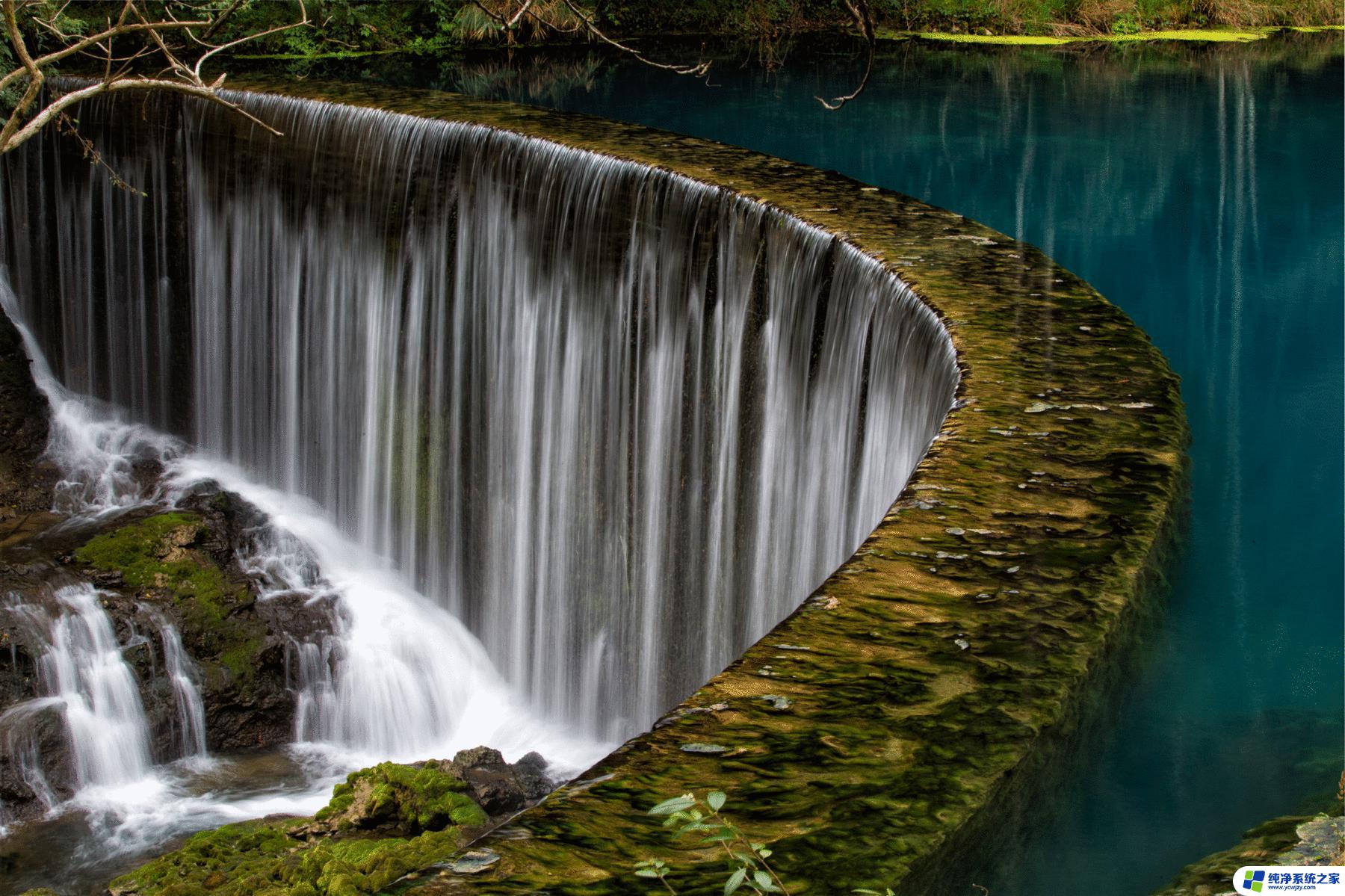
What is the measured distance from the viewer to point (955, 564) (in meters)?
4.31

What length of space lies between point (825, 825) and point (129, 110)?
11495 mm

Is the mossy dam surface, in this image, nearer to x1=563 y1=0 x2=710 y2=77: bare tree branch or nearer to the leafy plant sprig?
the leafy plant sprig

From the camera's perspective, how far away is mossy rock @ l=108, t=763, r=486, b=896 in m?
6.99

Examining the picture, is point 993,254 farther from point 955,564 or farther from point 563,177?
point 955,564

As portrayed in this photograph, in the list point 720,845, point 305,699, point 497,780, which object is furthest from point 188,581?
point 720,845

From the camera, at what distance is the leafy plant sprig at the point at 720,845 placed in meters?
2.43

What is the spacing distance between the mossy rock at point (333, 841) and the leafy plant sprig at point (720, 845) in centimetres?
412

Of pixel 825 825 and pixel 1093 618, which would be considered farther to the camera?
pixel 1093 618

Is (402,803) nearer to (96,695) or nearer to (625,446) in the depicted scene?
(625,446)

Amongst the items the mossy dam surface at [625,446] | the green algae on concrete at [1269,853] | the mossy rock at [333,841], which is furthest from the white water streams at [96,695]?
the green algae on concrete at [1269,853]

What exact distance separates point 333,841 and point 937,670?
15.2 feet

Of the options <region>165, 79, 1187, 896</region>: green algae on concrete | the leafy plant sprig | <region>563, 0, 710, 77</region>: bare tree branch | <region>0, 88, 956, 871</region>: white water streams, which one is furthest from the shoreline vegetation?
the leafy plant sprig

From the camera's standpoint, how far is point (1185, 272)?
35.0ft

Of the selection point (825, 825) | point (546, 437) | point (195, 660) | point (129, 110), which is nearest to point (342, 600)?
point (195, 660)
